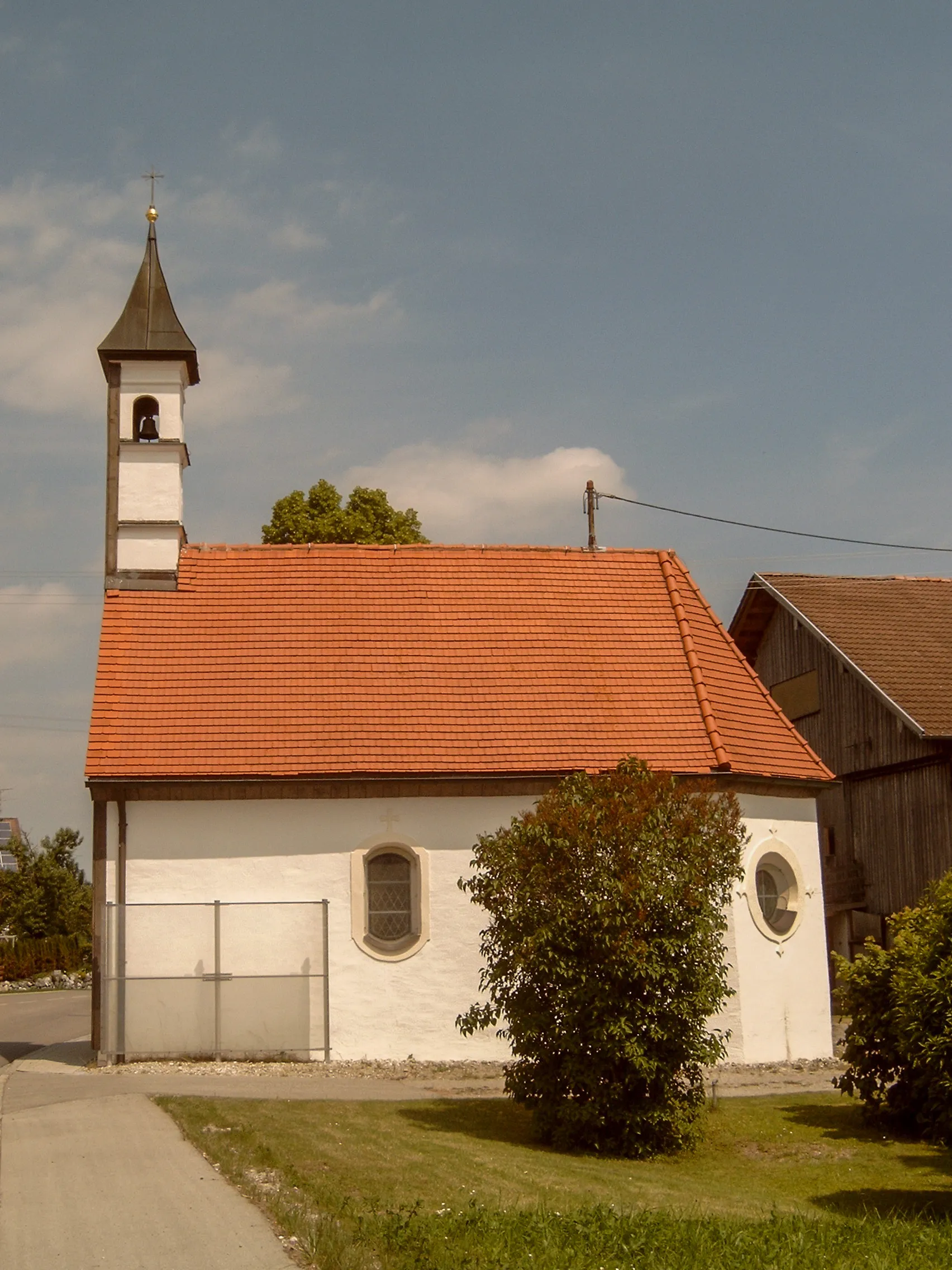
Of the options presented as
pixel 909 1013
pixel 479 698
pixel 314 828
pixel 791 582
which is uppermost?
pixel 791 582

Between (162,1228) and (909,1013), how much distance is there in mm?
6417

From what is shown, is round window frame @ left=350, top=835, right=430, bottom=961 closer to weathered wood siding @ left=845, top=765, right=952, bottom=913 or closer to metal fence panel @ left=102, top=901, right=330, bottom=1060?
metal fence panel @ left=102, top=901, right=330, bottom=1060

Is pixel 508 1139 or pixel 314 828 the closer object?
pixel 508 1139

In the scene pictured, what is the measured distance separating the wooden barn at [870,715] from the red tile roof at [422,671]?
14.6ft

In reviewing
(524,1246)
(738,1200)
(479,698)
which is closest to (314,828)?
(479,698)

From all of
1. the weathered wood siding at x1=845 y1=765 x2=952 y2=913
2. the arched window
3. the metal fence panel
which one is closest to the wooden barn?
the weathered wood siding at x1=845 y1=765 x2=952 y2=913

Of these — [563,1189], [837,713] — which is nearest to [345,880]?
[563,1189]

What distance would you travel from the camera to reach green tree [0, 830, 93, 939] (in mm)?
44031

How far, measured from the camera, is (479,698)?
20.6m

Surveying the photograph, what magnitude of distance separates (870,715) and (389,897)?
11370 mm

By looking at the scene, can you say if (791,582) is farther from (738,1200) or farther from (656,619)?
(738,1200)

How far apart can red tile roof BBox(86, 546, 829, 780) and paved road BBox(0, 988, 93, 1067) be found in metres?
4.41

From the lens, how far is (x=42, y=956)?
138 ft

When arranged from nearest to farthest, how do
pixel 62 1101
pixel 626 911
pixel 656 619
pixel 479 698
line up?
1. pixel 626 911
2. pixel 62 1101
3. pixel 479 698
4. pixel 656 619
